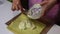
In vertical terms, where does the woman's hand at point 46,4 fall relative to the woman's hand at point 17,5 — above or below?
above

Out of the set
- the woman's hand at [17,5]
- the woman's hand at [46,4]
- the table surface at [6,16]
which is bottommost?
the table surface at [6,16]

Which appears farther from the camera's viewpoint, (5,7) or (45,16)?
(5,7)

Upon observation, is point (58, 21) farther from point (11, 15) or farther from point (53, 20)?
point (11, 15)

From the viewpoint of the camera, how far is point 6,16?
785mm

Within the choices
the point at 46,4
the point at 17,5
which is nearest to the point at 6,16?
the point at 17,5

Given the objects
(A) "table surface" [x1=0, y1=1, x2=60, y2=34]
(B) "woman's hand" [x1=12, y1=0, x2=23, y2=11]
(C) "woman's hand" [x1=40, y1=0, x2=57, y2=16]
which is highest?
(C) "woman's hand" [x1=40, y1=0, x2=57, y2=16]

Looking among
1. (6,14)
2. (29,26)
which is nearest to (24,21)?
(29,26)

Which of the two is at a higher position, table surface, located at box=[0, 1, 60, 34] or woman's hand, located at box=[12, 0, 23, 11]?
woman's hand, located at box=[12, 0, 23, 11]

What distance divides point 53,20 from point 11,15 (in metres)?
0.22

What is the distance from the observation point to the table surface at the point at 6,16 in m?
0.71

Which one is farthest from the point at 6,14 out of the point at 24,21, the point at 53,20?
the point at 53,20

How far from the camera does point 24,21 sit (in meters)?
0.71

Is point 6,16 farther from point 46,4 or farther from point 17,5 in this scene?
point 46,4

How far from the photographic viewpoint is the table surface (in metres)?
0.71
